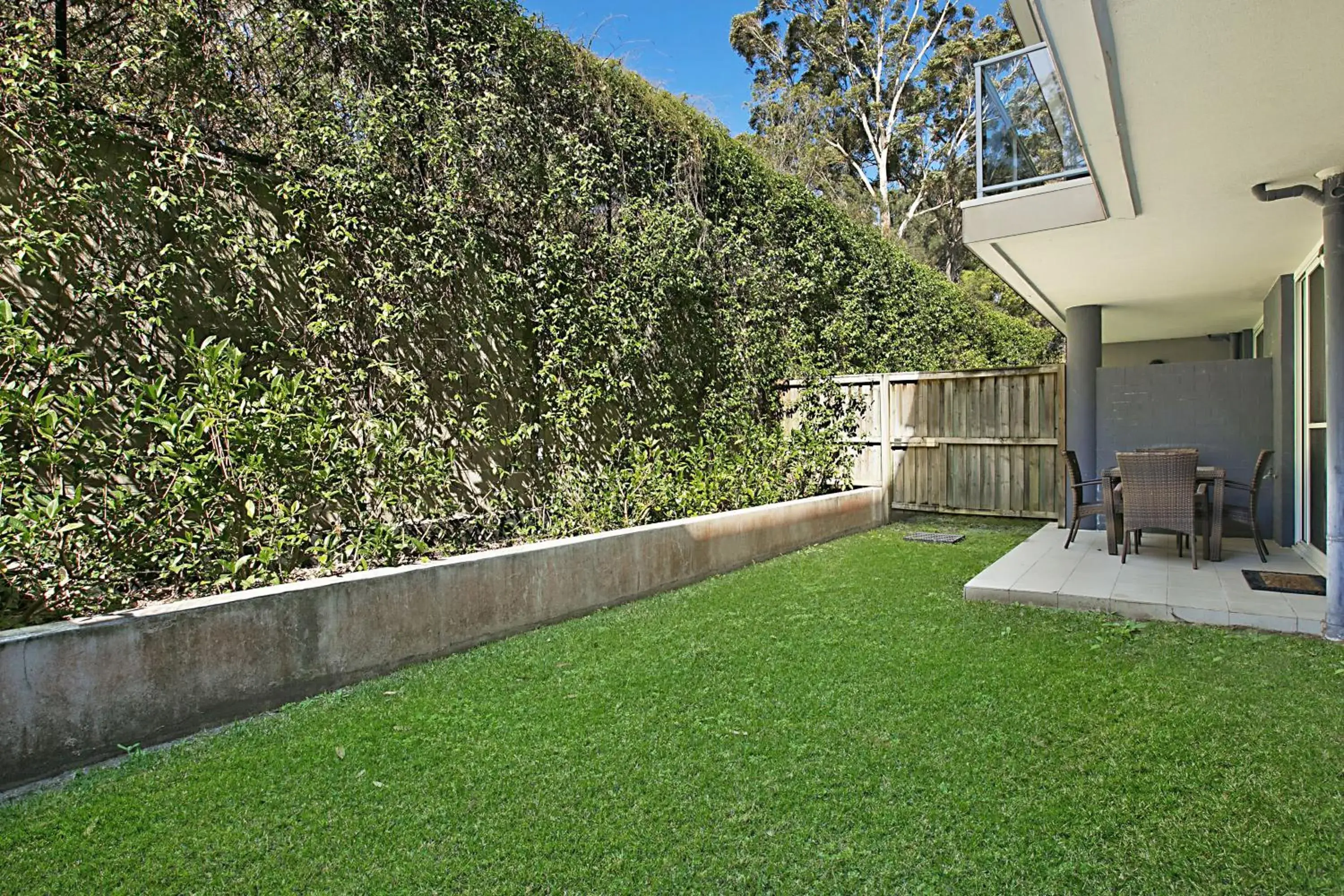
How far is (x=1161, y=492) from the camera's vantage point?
5.03 m

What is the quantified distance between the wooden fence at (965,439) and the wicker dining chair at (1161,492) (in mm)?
2327

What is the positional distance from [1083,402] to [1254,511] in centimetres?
223

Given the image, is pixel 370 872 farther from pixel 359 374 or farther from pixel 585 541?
pixel 359 374

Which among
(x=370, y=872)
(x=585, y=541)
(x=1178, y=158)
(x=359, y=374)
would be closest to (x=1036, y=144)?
(x=1178, y=158)

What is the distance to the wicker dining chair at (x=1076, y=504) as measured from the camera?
19.1ft

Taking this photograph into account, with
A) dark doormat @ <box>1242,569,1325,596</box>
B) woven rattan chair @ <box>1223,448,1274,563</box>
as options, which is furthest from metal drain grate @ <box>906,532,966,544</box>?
dark doormat @ <box>1242,569,1325,596</box>

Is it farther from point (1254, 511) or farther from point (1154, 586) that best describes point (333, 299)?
point (1254, 511)

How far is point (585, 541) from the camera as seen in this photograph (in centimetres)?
425

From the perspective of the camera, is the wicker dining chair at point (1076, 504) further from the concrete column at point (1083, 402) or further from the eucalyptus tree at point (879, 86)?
the eucalyptus tree at point (879, 86)

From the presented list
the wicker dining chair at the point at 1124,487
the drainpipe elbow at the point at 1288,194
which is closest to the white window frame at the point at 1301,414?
the wicker dining chair at the point at 1124,487

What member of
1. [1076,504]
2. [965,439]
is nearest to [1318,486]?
[1076,504]

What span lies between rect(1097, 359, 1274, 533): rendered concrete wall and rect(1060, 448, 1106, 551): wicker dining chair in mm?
1095

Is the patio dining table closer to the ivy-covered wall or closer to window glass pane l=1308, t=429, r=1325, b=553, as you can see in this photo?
window glass pane l=1308, t=429, r=1325, b=553

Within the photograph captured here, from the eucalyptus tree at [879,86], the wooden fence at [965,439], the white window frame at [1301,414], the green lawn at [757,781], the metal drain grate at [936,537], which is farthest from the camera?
the eucalyptus tree at [879,86]
